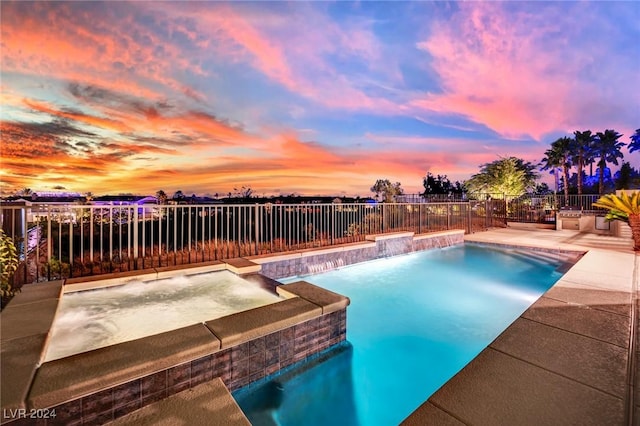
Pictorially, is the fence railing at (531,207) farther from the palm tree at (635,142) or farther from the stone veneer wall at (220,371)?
the palm tree at (635,142)

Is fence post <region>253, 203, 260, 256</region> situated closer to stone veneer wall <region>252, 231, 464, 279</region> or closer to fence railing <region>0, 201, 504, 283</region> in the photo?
fence railing <region>0, 201, 504, 283</region>

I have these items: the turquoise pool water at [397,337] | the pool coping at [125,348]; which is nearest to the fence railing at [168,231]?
the pool coping at [125,348]

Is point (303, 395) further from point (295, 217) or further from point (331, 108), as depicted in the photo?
point (331, 108)

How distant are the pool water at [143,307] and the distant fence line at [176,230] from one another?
2.81 ft

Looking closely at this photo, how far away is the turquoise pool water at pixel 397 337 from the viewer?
2281mm

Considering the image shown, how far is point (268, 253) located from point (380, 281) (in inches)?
94.1

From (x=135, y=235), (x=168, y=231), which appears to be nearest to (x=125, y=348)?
(x=135, y=235)

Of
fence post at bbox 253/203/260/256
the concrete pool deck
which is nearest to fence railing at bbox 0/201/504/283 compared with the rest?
fence post at bbox 253/203/260/256

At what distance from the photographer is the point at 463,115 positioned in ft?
46.1

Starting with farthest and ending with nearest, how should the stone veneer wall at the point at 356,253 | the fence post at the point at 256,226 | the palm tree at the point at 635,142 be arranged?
the palm tree at the point at 635,142 < the fence post at the point at 256,226 < the stone veneer wall at the point at 356,253

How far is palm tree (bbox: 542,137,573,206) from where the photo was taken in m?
26.1

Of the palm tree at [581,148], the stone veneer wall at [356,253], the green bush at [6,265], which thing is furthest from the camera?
the palm tree at [581,148]

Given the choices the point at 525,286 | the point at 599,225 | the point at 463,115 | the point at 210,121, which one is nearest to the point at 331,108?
the point at 210,121

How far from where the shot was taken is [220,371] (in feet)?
6.90
